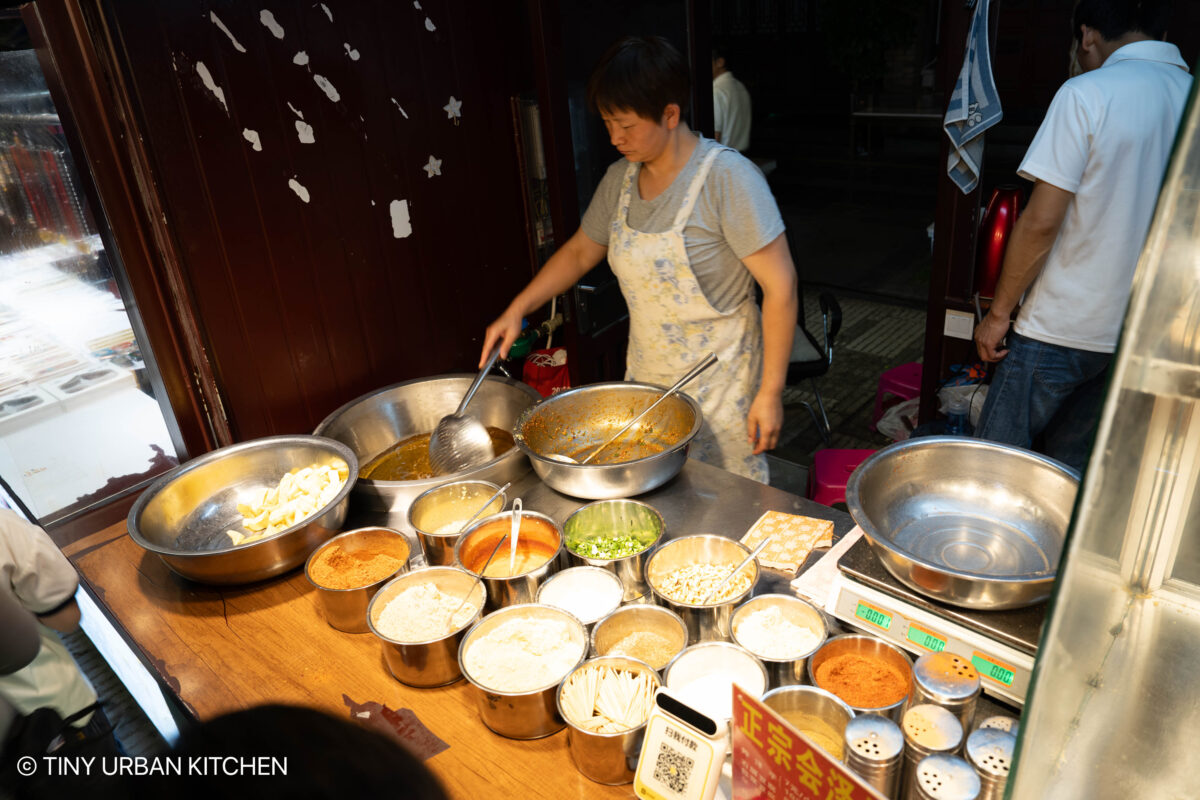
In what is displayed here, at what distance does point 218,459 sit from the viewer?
2.34 m

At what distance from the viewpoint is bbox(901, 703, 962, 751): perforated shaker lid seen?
119cm

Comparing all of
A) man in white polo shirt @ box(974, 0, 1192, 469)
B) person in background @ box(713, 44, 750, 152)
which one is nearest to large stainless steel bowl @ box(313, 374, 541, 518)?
man in white polo shirt @ box(974, 0, 1192, 469)

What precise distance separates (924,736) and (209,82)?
2534 mm

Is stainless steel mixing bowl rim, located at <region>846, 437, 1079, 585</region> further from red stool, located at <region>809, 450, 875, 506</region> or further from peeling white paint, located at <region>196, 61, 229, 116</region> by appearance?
peeling white paint, located at <region>196, 61, 229, 116</region>

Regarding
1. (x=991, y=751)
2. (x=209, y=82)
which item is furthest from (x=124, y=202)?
(x=991, y=751)

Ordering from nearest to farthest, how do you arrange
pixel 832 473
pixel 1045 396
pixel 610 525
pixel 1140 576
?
pixel 1140 576 < pixel 610 525 < pixel 1045 396 < pixel 832 473

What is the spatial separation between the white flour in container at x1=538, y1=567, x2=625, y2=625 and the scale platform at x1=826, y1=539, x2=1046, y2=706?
0.45 meters

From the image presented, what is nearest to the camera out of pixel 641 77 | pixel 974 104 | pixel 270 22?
pixel 641 77

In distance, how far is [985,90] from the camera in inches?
121

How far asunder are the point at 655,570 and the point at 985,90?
2.46 meters

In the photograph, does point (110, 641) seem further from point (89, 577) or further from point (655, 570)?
point (655, 570)

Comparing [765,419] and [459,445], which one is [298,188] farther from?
[765,419]

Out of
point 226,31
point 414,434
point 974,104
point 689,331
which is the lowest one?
point 414,434

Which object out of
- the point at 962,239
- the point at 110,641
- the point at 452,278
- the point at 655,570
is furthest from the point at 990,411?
the point at 110,641
